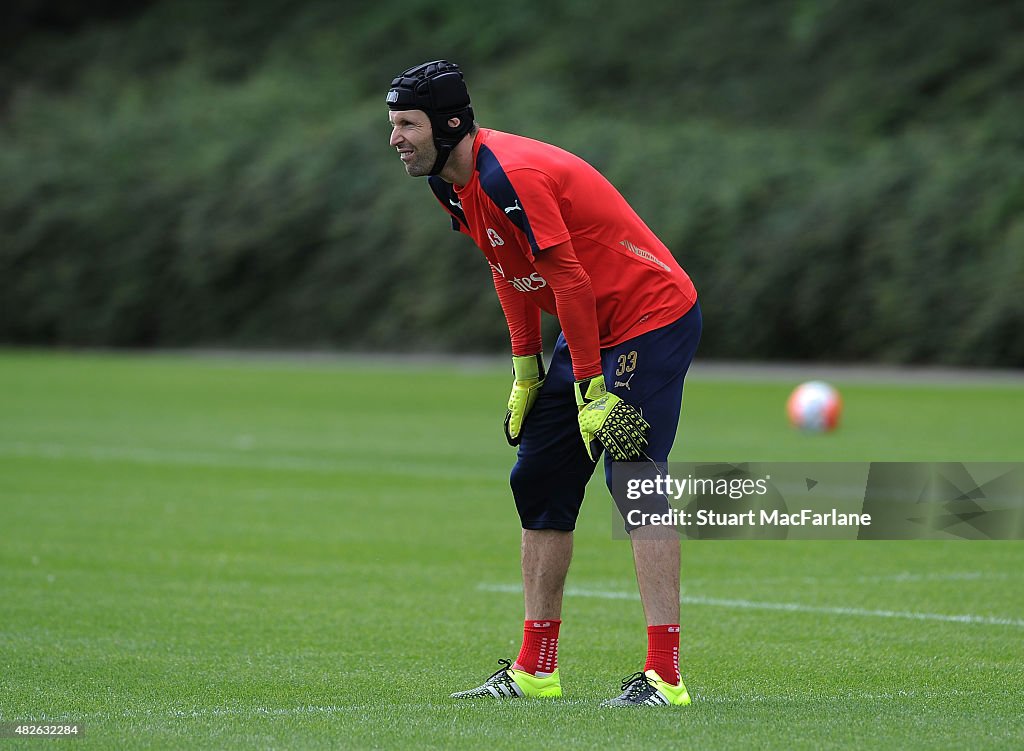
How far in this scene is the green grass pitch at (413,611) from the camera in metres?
5.79

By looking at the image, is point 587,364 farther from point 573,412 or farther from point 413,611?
point 413,611

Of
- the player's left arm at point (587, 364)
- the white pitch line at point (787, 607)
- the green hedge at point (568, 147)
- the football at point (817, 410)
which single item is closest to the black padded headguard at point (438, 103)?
the player's left arm at point (587, 364)

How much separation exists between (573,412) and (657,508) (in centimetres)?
54

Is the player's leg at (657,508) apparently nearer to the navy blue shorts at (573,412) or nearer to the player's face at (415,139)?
the navy blue shorts at (573,412)

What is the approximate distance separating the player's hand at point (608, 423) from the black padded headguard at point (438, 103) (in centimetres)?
95

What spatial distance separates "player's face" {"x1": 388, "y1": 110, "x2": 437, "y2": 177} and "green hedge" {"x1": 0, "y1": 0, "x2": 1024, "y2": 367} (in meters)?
24.9

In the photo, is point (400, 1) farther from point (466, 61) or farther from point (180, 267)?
point (180, 267)

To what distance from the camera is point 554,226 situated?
234 inches

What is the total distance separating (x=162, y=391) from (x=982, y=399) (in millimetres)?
12335

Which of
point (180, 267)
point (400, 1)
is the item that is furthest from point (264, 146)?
point (400, 1)

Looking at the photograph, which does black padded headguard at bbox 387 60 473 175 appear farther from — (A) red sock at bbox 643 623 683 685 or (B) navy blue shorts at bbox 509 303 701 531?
(A) red sock at bbox 643 623 683 685

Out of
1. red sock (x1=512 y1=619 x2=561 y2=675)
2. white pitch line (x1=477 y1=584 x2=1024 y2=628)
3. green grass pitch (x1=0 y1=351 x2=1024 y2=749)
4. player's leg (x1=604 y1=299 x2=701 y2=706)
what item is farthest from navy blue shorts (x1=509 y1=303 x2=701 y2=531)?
white pitch line (x1=477 y1=584 x2=1024 y2=628)

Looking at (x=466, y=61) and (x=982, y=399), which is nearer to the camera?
(x=982, y=399)

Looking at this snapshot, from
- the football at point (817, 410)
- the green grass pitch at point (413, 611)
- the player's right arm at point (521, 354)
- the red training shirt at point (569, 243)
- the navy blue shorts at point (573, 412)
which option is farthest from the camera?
the football at point (817, 410)
